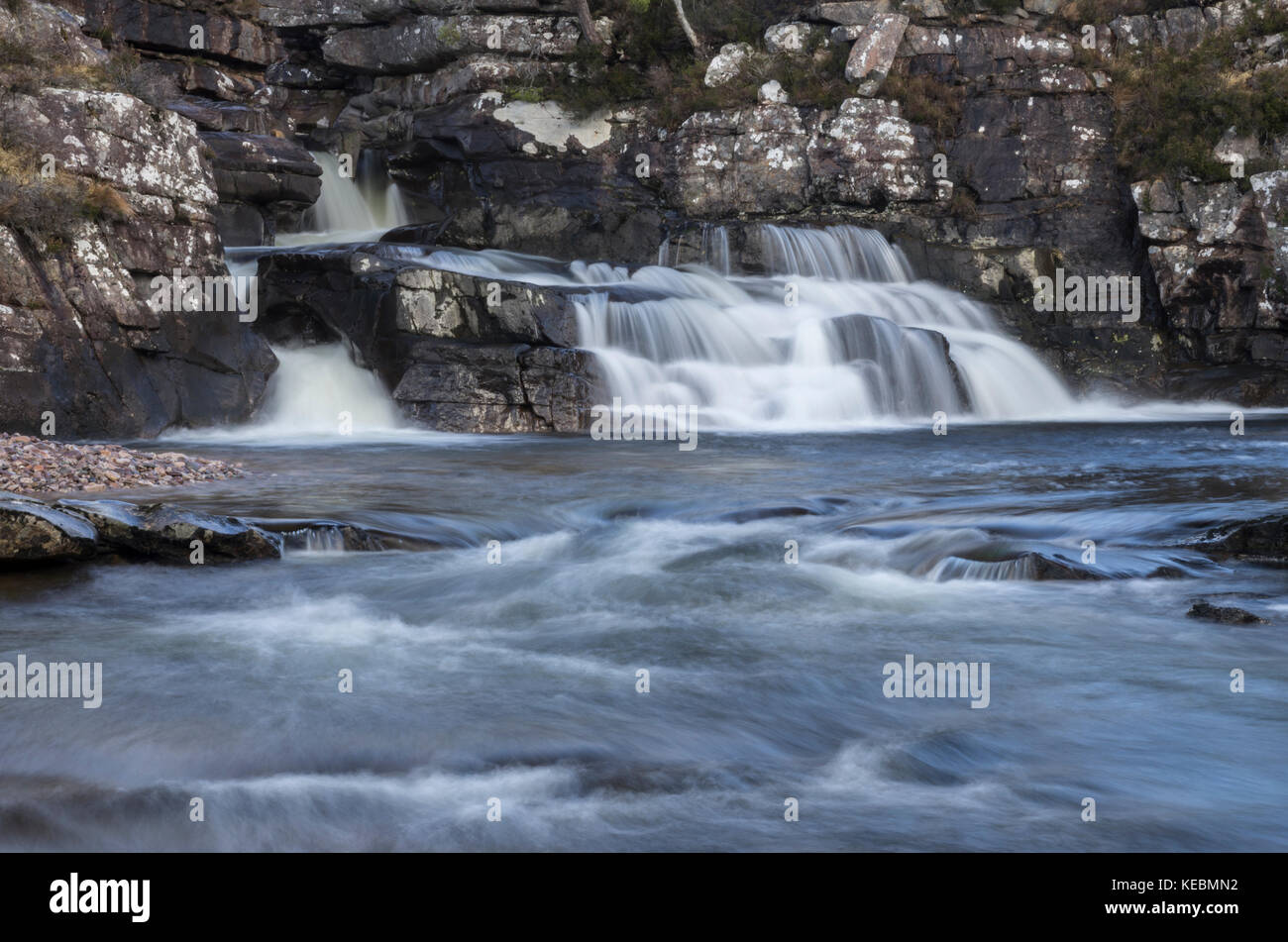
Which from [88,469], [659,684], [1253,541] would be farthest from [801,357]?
[659,684]

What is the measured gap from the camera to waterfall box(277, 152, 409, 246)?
931 inches

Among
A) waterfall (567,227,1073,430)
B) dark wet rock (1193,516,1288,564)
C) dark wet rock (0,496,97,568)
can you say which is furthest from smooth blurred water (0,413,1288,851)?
waterfall (567,227,1073,430)

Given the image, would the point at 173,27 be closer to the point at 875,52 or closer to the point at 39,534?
the point at 875,52

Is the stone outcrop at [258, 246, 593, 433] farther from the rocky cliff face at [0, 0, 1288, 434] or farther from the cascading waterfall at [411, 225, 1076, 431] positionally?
the cascading waterfall at [411, 225, 1076, 431]

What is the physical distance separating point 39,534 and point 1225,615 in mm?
7203

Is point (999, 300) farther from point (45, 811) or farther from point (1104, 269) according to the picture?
point (45, 811)

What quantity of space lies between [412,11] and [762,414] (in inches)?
610

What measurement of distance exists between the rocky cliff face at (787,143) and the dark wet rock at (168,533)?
9645 millimetres

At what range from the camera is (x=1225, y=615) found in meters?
6.40

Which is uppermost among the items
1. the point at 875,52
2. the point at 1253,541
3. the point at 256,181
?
the point at 875,52

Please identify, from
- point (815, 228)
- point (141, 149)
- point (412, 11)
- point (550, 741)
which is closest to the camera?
point (550, 741)

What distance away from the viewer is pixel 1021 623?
6.64m

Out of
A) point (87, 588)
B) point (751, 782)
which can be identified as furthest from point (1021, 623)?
point (87, 588)

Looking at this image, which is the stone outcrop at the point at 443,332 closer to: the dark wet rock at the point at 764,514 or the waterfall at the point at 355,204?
the waterfall at the point at 355,204
